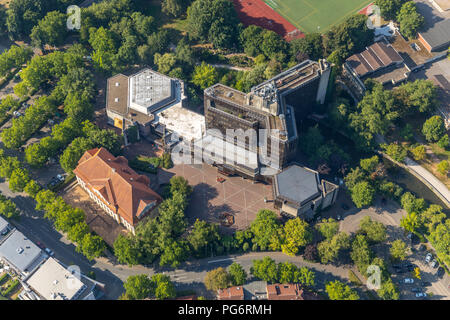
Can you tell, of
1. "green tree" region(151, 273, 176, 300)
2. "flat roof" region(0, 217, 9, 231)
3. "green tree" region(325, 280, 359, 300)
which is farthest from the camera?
"flat roof" region(0, 217, 9, 231)

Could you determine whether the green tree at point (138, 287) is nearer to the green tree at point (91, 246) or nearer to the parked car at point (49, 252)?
the green tree at point (91, 246)

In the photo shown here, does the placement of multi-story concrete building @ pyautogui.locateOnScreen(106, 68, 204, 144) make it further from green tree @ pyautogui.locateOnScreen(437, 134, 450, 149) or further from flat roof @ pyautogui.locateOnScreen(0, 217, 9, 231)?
green tree @ pyautogui.locateOnScreen(437, 134, 450, 149)

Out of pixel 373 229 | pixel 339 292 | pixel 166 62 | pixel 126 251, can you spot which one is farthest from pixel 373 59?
pixel 126 251

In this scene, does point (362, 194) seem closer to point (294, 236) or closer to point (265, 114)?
point (294, 236)

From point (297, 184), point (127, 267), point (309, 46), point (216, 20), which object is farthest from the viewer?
point (216, 20)

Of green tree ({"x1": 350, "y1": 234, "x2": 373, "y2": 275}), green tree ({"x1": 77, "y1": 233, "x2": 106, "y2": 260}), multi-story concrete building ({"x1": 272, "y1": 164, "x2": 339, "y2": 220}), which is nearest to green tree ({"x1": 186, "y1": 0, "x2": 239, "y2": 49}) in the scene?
multi-story concrete building ({"x1": 272, "y1": 164, "x2": 339, "y2": 220})

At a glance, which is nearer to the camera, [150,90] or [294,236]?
[294,236]
